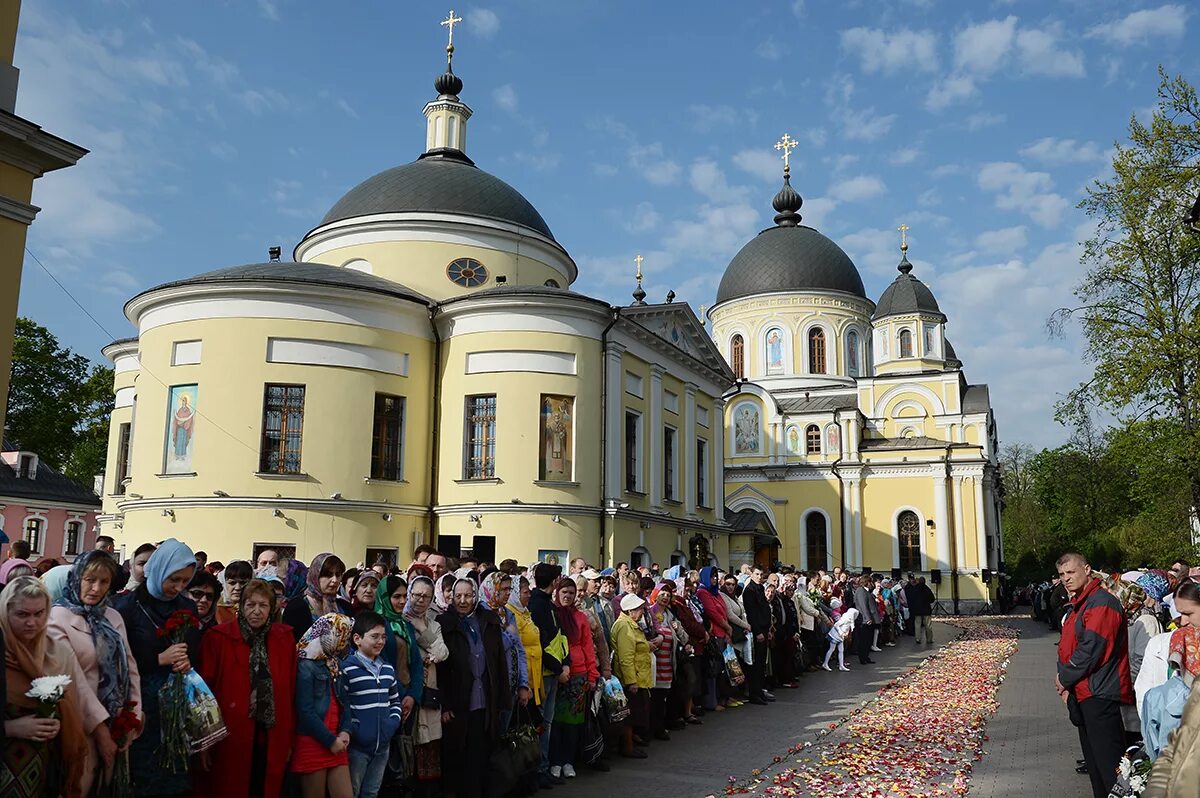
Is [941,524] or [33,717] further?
[941,524]

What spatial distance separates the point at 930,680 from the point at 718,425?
16886 millimetres

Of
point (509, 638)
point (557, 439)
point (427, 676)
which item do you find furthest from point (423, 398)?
point (427, 676)

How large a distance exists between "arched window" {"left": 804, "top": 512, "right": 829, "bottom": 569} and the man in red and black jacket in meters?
39.5

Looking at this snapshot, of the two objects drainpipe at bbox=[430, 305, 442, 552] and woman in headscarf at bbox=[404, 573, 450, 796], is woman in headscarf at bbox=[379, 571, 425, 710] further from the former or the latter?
drainpipe at bbox=[430, 305, 442, 552]

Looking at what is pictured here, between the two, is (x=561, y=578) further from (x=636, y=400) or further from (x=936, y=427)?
(x=936, y=427)

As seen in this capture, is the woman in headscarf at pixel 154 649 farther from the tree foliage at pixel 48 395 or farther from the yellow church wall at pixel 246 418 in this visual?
the tree foliage at pixel 48 395

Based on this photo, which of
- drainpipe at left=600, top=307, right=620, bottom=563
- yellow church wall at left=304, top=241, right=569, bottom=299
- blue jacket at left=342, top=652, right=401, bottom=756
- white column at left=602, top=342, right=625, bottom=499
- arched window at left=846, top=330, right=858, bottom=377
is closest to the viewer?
blue jacket at left=342, top=652, right=401, bottom=756

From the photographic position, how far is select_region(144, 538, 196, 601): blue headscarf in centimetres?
526

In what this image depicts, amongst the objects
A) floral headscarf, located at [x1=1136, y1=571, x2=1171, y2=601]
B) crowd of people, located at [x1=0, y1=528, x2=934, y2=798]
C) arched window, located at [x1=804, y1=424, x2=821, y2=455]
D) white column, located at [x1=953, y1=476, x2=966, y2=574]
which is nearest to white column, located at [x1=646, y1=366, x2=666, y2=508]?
crowd of people, located at [x1=0, y1=528, x2=934, y2=798]

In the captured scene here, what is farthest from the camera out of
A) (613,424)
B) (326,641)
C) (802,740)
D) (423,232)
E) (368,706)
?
(423,232)

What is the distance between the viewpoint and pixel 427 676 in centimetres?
691

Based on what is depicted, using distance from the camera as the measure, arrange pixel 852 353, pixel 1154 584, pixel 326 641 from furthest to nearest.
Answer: pixel 852 353 < pixel 1154 584 < pixel 326 641

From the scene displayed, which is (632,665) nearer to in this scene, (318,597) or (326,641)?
(318,597)

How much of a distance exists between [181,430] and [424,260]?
8.17 meters
